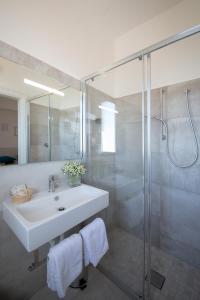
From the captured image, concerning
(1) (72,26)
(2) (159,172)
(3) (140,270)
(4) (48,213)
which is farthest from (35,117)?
(3) (140,270)

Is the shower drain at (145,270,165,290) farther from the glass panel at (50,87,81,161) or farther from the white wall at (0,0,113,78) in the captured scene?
the white wall at (0,0,113,78)

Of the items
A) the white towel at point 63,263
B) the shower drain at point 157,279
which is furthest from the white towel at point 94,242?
the shower drain at point 157,279

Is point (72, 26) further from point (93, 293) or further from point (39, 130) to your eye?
point (93, 293)

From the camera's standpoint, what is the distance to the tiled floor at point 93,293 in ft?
4.29

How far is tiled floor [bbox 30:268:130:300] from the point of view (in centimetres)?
131

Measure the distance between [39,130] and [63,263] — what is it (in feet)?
3.52

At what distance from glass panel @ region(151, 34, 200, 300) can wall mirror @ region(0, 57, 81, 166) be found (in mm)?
1003

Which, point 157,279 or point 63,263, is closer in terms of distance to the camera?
point 63,263

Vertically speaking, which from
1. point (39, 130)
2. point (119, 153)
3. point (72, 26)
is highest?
point (72, 26)

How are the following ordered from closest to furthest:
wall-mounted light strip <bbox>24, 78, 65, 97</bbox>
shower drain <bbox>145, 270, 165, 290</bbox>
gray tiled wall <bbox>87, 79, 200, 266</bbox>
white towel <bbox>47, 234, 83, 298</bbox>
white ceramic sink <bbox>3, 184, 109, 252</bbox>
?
white ceramic sink <bbox>3, 184, 109, 252</bbox> < white towel <bbox>47, 234, 83, 298</bbox> < wall-mounted light strip <bbox>24, 78, 65, 97</bbox> < shower drain <bbox>145, 270, 165, 290</bbox> < gray tiled wall <bbox>87, 79, 200, 266</bbox>

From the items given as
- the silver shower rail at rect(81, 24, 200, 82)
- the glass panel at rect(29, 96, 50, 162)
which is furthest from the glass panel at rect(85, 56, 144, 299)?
the glass panel at rect(29, 96, 50, 162)

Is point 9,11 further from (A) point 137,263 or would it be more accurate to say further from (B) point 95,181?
(A) point 137,263

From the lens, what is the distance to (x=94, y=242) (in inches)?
49.2

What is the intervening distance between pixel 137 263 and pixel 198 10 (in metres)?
2.76
